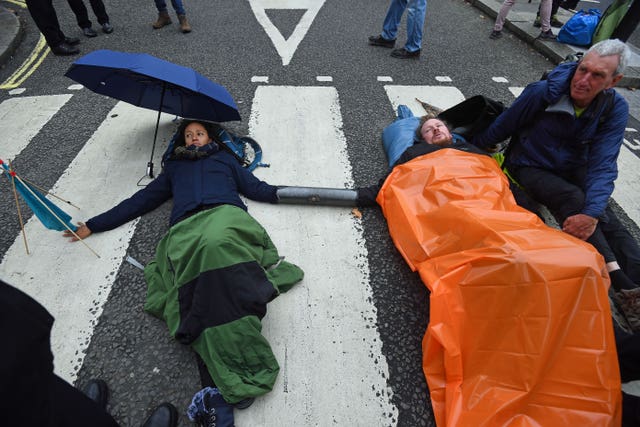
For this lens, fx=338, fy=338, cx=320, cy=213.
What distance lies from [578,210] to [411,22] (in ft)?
13.5

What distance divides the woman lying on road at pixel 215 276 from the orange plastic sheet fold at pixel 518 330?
98 cm

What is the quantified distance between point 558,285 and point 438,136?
1915mm

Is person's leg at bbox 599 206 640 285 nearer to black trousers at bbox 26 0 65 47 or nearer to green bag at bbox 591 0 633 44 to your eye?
green bag at bbox 591 0 633 44

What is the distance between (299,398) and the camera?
191 centimetres

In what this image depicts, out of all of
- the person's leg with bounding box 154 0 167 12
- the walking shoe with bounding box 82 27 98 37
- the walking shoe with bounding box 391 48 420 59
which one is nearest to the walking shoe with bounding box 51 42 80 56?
the walking shoe with bounding box 82 27 98 37

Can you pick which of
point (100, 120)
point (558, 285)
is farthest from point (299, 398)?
point (100, 120)

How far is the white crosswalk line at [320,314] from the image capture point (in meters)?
1.88

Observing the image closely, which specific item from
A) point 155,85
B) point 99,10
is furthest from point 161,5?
point 155,85

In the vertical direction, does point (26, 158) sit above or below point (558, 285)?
below

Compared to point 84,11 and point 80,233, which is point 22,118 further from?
point 84,11

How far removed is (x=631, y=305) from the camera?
225 centimetres

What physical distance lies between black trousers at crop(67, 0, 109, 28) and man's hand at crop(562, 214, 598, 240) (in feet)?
24.5

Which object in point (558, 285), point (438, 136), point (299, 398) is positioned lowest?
point (299, 398)

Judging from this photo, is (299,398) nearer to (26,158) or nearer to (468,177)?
(468,177)
